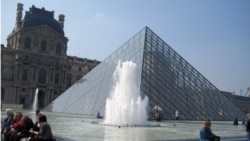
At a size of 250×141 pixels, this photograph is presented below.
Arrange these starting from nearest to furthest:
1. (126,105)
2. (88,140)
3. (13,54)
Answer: (88,140) < (126,105) < (13,54)

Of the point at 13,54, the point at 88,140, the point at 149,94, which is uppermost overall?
the point at 13,54

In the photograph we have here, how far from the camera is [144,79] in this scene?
1069 inches

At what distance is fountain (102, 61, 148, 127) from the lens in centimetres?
2050

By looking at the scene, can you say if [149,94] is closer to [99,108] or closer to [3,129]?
[99,108]

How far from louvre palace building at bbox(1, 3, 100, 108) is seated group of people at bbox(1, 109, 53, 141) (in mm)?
57448

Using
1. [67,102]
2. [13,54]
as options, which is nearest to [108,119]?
[67,102]

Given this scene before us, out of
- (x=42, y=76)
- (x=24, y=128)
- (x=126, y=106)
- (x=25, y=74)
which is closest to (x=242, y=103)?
(x=42, y=76)

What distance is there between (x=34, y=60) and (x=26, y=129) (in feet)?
199

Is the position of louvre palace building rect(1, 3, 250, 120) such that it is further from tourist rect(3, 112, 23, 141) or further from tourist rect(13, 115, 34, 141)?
tourist rect(13, 115, 34, 141)

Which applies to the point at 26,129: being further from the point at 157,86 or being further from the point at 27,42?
the point at 27,42

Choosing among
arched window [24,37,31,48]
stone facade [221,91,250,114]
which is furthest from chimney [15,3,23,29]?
stone facade [221,91,250,114]

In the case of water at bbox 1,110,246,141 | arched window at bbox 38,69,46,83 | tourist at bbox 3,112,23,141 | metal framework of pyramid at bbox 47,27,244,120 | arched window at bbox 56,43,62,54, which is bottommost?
water at bbox 1,110,246,141

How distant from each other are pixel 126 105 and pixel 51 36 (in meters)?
51.1

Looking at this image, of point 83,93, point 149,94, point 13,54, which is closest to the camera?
point 149,94
